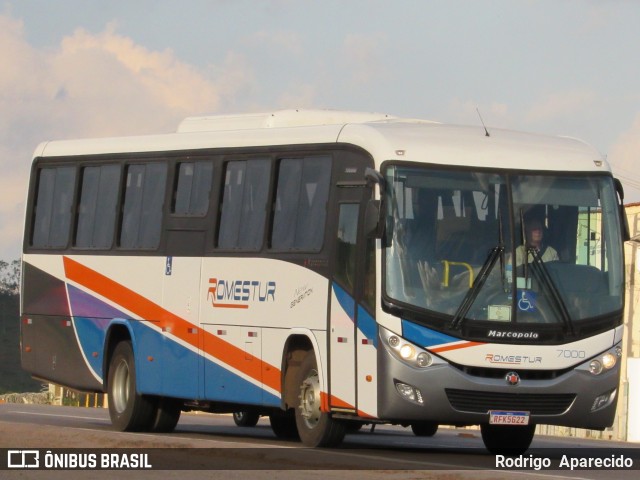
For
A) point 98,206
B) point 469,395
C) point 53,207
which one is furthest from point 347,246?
point 53,207

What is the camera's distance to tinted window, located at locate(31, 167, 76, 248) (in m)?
24.6

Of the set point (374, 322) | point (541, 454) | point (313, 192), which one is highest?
point (313, 192)

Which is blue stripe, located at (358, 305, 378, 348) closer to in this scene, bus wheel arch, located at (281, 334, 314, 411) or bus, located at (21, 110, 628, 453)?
bus, located at (21, 110, 628, 453)

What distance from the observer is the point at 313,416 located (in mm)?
19578

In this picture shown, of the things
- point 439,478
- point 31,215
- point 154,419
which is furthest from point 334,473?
point 31,215

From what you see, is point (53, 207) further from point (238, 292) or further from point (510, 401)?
point (510, 401)

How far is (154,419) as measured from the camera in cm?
2317

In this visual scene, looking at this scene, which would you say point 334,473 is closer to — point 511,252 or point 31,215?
point 511,252

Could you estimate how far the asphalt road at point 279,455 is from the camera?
605 inches

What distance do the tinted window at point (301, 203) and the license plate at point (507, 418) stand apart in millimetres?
2910

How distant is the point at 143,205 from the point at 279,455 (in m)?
6.49

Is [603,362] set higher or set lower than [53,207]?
lower

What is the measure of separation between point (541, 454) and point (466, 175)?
3741 mm

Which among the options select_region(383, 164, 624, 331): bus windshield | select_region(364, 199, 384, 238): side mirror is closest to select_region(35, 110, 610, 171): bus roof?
select_region(383, 164, 624, 331): bus windshield
